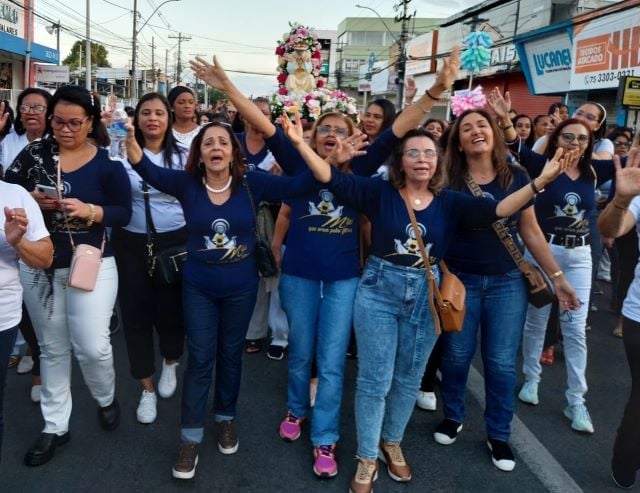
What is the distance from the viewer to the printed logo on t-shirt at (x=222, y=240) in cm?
301

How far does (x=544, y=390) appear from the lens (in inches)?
168

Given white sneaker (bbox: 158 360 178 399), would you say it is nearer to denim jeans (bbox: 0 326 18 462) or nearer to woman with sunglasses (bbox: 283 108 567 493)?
denim jeans (bbox: 0 326 18 462)

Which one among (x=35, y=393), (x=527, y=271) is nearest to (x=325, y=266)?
(x=527, y=271)

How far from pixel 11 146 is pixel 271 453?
310cm

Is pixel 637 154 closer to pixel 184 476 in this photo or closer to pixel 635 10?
pixel 184 476

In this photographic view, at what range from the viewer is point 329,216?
126 inches

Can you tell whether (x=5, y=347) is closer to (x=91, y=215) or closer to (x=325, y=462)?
(x=91, y=215)

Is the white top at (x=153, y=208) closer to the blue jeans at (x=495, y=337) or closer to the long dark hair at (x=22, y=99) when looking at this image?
the long dark hair at (x=22, y=99)

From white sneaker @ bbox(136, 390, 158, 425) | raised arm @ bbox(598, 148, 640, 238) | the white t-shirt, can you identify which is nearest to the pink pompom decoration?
raised arm @ bbox(598, 148, 640, 238)

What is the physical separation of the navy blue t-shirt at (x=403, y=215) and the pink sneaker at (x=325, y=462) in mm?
1125

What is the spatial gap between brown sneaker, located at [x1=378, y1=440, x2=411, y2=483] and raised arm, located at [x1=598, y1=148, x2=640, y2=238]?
5.28 ft

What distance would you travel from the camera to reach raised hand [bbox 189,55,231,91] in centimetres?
316

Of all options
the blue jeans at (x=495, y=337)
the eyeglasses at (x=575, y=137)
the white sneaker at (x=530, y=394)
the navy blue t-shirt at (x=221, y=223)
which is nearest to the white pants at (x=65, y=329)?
the navy blue t-shirt at (x=221, y=223)

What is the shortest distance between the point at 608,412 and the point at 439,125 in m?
3.06
